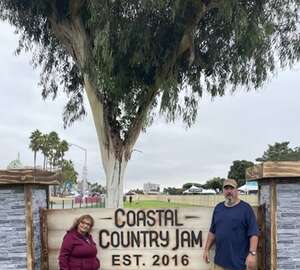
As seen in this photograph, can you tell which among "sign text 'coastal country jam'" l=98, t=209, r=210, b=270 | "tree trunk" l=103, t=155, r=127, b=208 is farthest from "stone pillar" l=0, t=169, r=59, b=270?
"tree trunk" l=103, t=155, r=127, b=208

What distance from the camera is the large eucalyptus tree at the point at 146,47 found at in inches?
589

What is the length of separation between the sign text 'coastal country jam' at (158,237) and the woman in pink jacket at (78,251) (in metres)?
0.63

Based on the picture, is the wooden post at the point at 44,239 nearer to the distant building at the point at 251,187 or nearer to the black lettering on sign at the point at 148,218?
the black lettering on sign at the point at 148,218

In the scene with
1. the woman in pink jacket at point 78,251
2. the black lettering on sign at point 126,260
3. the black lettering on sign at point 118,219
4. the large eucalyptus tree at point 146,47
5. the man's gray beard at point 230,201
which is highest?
the large eucalyptus tree at point 146,47

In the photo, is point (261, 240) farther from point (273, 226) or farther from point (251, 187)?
point (251, 187)

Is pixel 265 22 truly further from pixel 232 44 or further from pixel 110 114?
pixel 110 114

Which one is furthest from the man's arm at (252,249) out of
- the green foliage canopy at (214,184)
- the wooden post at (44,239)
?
the green foliage canopy at (214,184)

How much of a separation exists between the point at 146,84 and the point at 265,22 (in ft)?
11.7

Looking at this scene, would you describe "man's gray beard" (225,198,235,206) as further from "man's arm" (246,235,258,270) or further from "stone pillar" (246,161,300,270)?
"stone pillar" (246,161,300,270)

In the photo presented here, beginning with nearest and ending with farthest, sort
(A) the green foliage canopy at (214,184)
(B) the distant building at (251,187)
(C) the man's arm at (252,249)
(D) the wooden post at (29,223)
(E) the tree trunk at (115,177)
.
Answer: (C) the man's arm at (252,249) < (D) the wooden post at (29,223) < (B) the distant building at (251,187) < (E) the tree trunk at (115,177) < (A) the green foliage canopy at (214,184)

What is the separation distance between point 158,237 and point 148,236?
11 centimetres

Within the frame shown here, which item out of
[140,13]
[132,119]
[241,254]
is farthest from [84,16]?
[241,254]

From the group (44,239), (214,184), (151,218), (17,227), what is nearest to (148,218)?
(151,218)

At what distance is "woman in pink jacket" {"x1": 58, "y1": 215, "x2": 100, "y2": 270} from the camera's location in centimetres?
588
